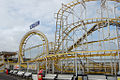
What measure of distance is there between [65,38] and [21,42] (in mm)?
16685

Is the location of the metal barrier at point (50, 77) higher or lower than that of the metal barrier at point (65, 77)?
lower

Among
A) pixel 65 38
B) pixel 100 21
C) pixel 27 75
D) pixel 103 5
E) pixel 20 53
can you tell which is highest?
pixel 103 5

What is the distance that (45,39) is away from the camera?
29.5 meters

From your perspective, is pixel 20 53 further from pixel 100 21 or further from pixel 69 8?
pixel 100 21

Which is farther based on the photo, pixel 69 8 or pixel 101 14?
pixel 69 8

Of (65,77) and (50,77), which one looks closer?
(65,77)

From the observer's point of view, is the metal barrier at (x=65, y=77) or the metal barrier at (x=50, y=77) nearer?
the metal barrier at (x=65, y=77)

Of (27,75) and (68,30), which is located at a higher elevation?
(68,30)

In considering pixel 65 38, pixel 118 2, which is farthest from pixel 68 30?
pixel 118 2

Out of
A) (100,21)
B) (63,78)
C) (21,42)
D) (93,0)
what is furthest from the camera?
(21,42)

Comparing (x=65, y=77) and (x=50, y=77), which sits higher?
(x=65, y=77)

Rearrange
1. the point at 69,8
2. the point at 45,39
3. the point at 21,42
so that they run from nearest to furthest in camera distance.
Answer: the point at 69,8
the point at 45,39
the point at 21,42

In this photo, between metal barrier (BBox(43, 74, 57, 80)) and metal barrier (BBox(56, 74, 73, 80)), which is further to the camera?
metal barrier (BBox(43, 74, 57, 80))

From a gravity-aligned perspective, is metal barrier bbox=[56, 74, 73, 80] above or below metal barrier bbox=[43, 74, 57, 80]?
above
